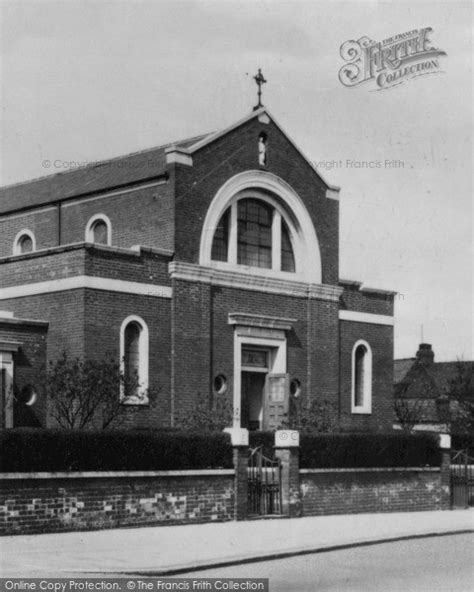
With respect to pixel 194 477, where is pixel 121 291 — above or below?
above

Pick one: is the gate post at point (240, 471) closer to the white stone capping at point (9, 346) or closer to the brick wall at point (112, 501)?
the brick wall at point (112, 501)

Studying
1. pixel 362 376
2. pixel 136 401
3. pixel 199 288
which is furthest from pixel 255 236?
pixel 136 401

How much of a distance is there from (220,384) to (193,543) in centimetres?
1394

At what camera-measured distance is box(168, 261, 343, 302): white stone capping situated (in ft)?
97.9

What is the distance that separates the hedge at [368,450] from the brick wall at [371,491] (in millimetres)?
223

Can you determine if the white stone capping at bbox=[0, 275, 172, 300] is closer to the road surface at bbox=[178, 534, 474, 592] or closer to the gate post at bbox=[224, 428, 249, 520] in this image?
the gate post at bbox=[224, 428, 249, 520]

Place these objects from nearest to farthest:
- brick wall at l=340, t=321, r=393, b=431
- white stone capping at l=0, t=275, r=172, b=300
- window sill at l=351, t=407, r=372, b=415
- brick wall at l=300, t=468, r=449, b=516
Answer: brick wall at l=300, t=468, r=449, b=516
white stone capping at l=0, t=275, r=172, b=300
brick wall at l=340, t=321, r=393, b=431
window sill at l=351, t=407, r=372, b=415

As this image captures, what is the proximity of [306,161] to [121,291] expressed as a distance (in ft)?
28.4

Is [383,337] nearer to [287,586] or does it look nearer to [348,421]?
[348,421]

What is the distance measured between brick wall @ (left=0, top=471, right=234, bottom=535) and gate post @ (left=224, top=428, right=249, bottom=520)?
0.13 m

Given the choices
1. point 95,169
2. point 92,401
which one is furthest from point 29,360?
point 95,169

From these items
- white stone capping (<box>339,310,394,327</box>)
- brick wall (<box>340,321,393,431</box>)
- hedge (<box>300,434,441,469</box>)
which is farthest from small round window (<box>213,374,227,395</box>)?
hedge (<box>300,434,441,469</box>)

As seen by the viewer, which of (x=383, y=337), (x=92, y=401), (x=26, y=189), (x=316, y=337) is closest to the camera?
(x=92, y=401)

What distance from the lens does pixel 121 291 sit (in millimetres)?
28234
